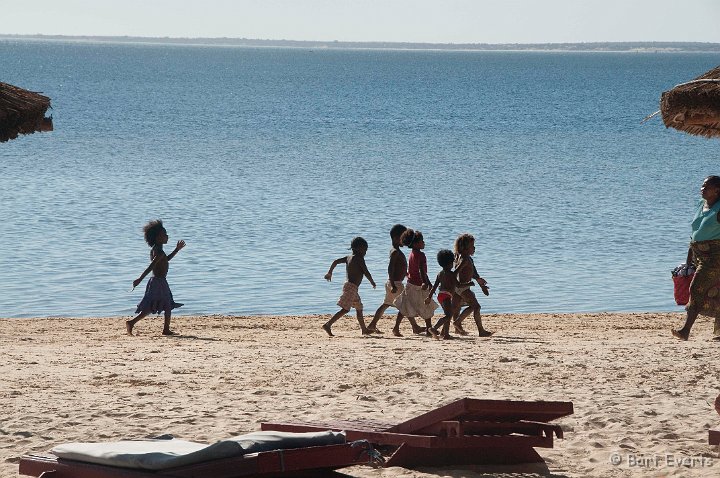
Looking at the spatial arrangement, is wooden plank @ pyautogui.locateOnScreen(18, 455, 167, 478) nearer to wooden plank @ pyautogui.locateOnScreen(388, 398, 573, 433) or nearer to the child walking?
wooden plank @ pyautogui.locateOnScreen(388, 398, 573, 433)

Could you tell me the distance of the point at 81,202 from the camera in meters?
28.0

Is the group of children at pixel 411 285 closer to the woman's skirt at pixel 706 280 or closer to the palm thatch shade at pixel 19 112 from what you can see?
the woman's skirt at pixel 706 280

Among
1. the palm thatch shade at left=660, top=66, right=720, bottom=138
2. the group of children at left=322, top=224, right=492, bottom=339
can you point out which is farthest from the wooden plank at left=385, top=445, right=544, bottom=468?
the group of children at left=322, top=224, right=492, bottom=339

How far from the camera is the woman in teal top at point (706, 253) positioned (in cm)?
1010

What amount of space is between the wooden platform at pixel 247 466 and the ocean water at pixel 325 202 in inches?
403

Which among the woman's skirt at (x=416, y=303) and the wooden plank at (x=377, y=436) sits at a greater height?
the woman's skirt at (x=416, y=303)

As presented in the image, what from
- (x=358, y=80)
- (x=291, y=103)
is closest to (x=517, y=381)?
(x=291, y=103)

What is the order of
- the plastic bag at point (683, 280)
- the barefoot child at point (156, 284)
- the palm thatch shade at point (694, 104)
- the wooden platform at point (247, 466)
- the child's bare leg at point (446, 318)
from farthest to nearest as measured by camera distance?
the barefoot child at point (156, 284)
the child's bare leg at point (446, 318)
the plastic bag at point (683, 280)
the palm thatch shade at point (694, 104)
the wooden platform at point (247, 466)

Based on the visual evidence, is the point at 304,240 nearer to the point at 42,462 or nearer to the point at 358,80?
the point at 42,462

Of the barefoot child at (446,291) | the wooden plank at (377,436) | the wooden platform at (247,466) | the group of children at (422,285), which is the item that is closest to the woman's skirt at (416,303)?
the group of children at (422,285)

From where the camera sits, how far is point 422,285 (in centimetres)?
1230

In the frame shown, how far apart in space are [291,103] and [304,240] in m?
63.2

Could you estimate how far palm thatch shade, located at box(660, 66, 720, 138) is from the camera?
6590 millimetres

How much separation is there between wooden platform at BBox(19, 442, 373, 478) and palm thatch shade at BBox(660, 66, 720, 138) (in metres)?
2.77
